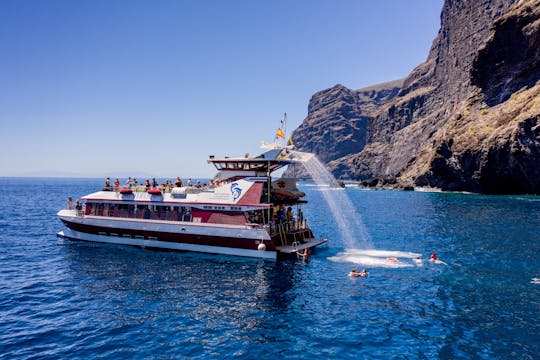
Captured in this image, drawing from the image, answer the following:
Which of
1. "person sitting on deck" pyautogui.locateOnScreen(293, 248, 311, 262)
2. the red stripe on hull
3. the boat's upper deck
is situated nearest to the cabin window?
the boat's upper deck

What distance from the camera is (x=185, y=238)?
3153 cm

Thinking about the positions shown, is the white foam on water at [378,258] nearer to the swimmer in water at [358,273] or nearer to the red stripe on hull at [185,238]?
the swimmer in water at [358,273]

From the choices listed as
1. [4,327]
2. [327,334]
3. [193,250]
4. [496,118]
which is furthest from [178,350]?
[496,118]

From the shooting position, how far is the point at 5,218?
177 ft

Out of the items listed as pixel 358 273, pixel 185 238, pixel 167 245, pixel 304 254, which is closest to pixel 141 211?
pixel 167 245

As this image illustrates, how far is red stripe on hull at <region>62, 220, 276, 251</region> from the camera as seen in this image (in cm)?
2933

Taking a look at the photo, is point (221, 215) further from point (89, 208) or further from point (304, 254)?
point (89, 208)

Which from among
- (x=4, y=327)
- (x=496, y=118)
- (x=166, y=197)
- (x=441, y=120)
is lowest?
(x=4, y=327)

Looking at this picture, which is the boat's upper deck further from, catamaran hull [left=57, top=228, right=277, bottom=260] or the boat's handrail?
catamaran hull [left=57, top=228, right=277, bottom=260]

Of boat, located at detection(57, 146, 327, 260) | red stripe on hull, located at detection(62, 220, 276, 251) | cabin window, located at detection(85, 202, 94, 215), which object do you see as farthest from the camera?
cabin window, located at detection(85, 202, 94, 215)

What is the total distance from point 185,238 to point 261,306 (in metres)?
13.7

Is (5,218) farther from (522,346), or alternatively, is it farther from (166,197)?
(522,346)

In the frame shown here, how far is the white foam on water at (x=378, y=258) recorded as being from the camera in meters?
27.8

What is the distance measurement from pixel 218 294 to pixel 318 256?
37.9ft
